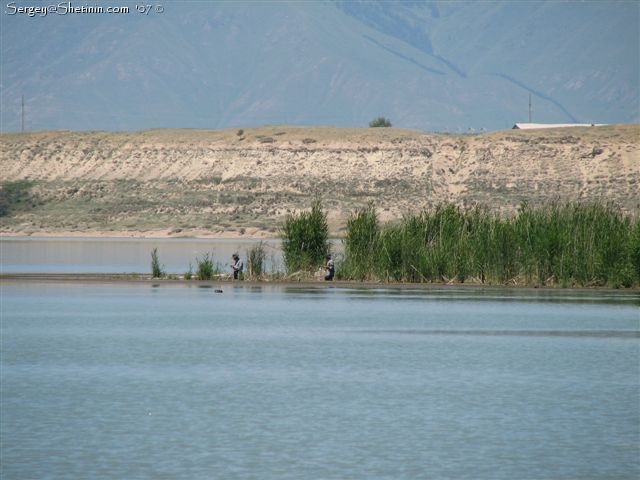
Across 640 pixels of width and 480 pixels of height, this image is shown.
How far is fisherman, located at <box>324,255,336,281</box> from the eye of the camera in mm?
42406

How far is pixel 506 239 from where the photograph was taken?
4075 cm

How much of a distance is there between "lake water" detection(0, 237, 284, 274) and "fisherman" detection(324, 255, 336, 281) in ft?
6.02

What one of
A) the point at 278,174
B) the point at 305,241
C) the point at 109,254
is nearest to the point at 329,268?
the point at 305,241

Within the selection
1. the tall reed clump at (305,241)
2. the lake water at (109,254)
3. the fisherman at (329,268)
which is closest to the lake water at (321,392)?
the fisherman at (329,268)

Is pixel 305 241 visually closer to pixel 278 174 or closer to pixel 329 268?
pixel 329 268

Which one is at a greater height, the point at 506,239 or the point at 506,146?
the point at 506,146

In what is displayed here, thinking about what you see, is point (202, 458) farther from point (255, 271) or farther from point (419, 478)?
point (255, 271)

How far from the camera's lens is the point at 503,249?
4134 cm

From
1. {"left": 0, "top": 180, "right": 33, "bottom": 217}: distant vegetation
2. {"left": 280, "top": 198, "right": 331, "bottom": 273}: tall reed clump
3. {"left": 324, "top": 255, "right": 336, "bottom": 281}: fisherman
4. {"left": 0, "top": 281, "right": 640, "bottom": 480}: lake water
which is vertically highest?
{"left": 0, "top": 180, "right": 33, "bottom": 217}: distant vegetation

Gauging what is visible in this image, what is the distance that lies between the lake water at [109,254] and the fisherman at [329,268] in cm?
183

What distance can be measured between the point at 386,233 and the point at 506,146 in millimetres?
74352

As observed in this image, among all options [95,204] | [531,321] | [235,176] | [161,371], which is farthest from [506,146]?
[161,371]

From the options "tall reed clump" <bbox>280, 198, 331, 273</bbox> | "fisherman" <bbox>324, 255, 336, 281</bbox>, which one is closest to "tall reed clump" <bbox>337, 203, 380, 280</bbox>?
"fisherman" <bbox>324, 255, 336, 281</bbox>

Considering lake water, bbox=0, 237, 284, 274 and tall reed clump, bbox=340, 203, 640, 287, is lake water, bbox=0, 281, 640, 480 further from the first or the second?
lake water, bbox=0, 237, 284, 274
